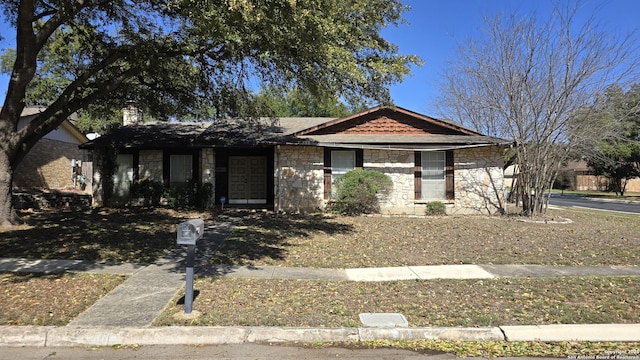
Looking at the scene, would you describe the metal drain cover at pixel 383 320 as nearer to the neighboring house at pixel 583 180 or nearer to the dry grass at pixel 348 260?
the dry grass at pixel 348 260

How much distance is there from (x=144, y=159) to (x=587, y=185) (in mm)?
52941

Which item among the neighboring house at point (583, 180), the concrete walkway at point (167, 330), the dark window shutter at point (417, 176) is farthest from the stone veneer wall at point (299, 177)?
the neighboring house at point (583, 180)

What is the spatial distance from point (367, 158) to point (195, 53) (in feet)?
25.3

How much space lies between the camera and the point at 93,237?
9.73 meters

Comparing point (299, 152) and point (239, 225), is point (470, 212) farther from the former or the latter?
point (239, 225)

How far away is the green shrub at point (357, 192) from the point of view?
48.2 ft

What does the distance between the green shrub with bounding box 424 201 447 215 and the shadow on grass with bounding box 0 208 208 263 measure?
921 cm

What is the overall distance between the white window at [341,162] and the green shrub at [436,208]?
10.9 feet

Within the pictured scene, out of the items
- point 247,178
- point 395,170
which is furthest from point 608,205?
point 247,178

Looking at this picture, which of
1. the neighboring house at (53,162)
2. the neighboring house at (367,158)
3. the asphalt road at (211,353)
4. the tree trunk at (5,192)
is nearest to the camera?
the asphalt road at (211,353)

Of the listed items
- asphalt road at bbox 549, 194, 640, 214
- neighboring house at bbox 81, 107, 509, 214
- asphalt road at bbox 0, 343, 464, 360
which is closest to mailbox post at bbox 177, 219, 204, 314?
asphalt road at bbox 0, 343, 464, 360

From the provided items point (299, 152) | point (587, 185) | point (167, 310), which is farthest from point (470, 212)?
point (587, 185)

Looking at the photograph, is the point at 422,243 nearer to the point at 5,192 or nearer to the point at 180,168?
the point at 5,192

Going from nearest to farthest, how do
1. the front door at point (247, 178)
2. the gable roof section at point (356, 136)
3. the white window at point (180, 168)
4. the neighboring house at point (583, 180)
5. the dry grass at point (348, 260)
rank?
the dry grass at point (348, 260), the gable roof section at point (356, 136), the white window at point (180, 168), the front door at point (247, 178), the neighboring house at point (583, 180)
